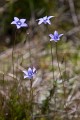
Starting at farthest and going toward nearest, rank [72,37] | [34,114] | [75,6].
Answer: [75,6] → [72,37] → [34,114]

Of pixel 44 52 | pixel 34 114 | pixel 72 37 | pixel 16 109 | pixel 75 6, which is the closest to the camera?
pixel 16 109

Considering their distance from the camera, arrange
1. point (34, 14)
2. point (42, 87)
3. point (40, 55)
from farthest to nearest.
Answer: point (34, 14), point (40, 55), point (42, 87)

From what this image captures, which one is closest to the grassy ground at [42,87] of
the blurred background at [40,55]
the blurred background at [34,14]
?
the blurred background at [40,55]

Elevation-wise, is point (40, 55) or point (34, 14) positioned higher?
point (34, 14)

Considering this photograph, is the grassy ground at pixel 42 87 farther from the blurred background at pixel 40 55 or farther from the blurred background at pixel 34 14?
the blurred background at pixel 34 14

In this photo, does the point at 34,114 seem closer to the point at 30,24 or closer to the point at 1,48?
the point at 1,48

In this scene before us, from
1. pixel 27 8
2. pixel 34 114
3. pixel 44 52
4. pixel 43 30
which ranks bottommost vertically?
pixel 34 114

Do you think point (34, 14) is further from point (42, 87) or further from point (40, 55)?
point (42, 87)

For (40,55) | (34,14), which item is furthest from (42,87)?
(34,14)

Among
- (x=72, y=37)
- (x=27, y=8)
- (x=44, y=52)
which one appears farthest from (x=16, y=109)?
(x=27, y=8)

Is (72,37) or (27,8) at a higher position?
(27,8)

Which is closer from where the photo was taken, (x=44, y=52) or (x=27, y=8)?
(x=44, y=52)
